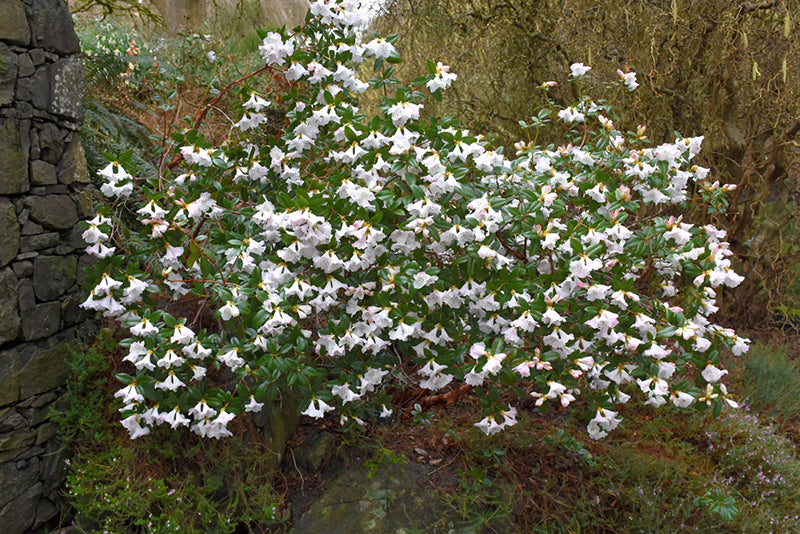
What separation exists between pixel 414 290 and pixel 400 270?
0.11 m

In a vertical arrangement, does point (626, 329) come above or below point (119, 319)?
above

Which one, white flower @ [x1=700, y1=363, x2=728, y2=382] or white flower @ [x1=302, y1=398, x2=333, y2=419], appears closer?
white flower @ [x1=700, y1=363, x2=728, y2=382]

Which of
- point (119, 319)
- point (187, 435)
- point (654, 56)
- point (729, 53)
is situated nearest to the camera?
point (187, 435)

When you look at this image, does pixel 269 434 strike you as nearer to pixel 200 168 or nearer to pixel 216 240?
pixel 216 240

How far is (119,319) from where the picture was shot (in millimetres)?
2863

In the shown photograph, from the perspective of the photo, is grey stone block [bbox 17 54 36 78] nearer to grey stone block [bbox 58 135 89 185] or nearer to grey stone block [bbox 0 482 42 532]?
grey stone block [bbox 58 135 89 185]

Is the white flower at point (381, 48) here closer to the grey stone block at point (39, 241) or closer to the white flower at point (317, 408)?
the white flower at point (317, 408)

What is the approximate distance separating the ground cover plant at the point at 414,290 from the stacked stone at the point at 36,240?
26cm

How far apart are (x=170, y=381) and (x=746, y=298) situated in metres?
4.52

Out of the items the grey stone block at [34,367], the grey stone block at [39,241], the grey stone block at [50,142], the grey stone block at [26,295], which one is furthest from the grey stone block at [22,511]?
the grey stone block at [50,142]

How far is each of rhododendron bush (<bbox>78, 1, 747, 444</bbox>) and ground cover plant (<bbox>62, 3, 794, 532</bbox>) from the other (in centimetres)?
1

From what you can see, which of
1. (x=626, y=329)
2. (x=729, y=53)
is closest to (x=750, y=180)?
(x=729, y=53)

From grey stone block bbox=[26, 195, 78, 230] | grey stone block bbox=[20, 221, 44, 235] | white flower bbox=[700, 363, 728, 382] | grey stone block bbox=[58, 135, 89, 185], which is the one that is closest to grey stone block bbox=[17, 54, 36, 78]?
grey stone block bbox=[58, 135, 89, 185]

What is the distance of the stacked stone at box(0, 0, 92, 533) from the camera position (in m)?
2.30
